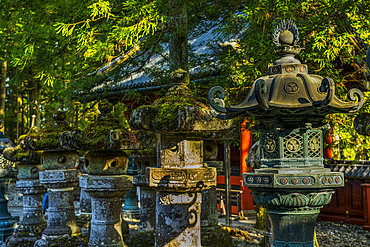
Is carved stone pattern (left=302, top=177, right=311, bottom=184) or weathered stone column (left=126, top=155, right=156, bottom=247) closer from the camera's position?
carved stone pattern (left=302, top=177, right=311, bottom=184)

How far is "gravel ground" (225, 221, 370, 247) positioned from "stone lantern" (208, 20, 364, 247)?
4.29m

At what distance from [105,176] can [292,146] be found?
8.65ft

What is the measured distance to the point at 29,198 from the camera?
7.32 m

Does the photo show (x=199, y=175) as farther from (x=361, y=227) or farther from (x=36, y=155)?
(x=361, y=227)

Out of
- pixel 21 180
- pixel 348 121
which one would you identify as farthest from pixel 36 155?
pixel 348 121

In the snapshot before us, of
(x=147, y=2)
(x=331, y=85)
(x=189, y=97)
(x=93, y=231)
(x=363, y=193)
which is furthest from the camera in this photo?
(x=363, y=193)

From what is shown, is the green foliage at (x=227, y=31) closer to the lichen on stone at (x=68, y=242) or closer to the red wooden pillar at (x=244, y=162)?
the lichen on stone at (x=68, y=242)

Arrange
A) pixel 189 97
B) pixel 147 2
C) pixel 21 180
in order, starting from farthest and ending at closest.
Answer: pixel 21 180 → pixel 147 2 → pixel 189 97

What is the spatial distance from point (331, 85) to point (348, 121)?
371 centimetres

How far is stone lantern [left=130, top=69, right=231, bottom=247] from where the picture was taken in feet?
13.7

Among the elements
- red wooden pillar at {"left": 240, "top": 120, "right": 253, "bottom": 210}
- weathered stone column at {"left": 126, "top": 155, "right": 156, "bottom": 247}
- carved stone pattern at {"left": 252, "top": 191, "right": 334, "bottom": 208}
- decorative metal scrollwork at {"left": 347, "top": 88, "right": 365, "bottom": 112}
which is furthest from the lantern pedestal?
red wooden pillar at {"left": 240, "top": 120, "right": 253, "bottom": 210}

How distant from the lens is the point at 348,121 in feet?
21.4

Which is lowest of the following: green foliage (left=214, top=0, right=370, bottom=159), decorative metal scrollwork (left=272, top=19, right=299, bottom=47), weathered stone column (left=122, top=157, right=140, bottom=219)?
weathered stone column (left=122, top=157, right=140, bottom=219)

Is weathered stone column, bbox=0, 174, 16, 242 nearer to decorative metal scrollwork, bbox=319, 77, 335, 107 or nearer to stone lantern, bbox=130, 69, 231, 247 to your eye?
stone lantern, bbox=130, 69, 231, 247
